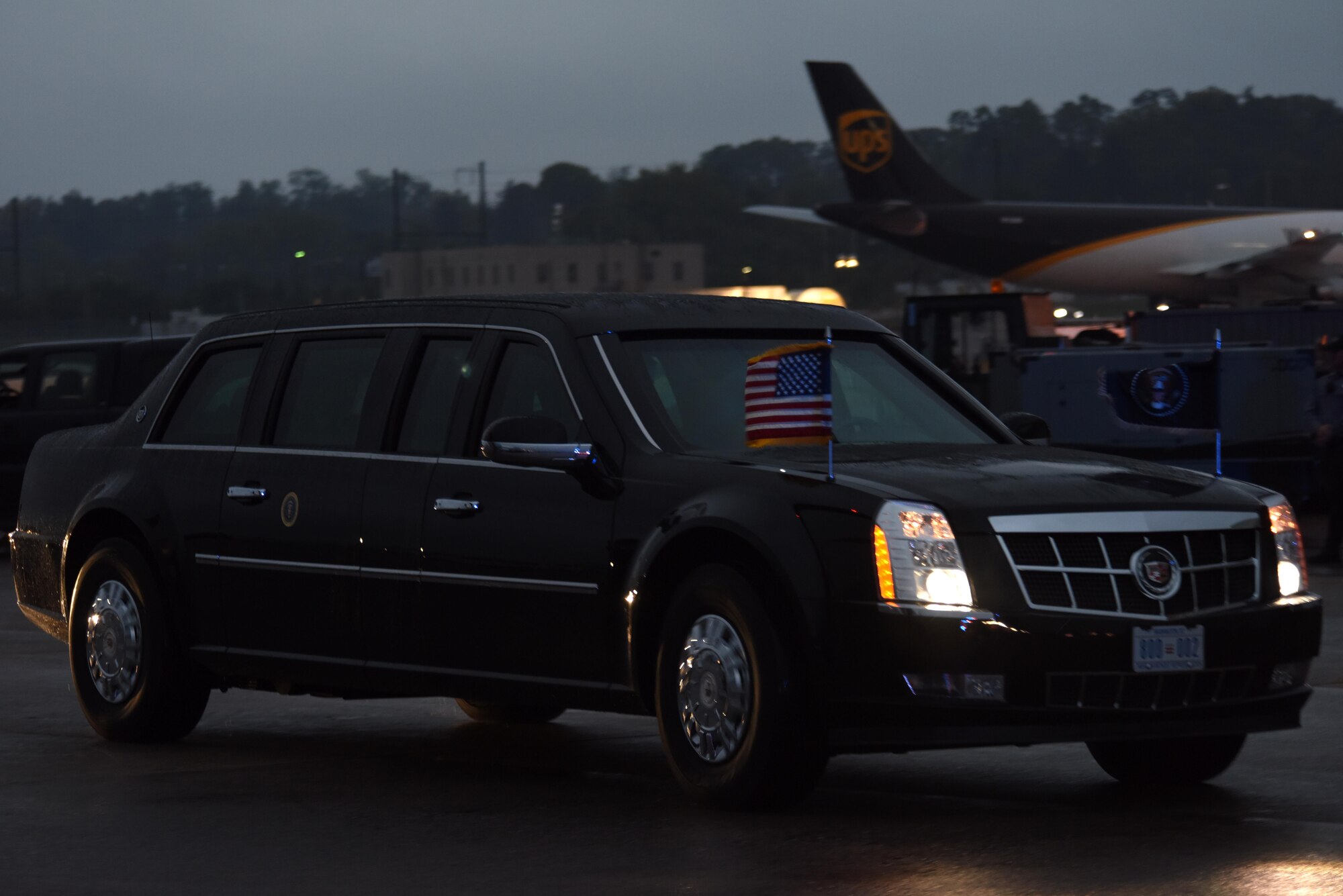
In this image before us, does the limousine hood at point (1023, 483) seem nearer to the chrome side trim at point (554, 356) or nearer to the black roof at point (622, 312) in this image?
the black roof at point (622, 312)

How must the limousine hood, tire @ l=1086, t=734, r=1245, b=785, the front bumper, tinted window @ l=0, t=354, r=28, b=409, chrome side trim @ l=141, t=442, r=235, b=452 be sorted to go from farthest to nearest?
1. tinted window @ l=0, t=354, r=28, b=409
2. chrome side trim @ l=141, t=442, r=235, b=452
3. tire @ l=1086, t=734, r=1245, b=785
4. the limousine hood
5. the front bumper

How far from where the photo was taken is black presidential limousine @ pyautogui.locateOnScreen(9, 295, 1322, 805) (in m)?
6.80

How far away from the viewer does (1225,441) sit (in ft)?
A: 69.3

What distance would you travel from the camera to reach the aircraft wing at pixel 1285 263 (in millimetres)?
53312

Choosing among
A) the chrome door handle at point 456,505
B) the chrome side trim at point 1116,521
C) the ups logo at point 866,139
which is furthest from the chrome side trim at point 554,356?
the ups logo at point 866,139

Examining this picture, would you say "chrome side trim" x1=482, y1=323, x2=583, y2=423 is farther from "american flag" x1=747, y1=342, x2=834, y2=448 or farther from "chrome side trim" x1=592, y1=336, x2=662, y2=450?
"american flag" x1=747, y1=342, x2=834, y2=448

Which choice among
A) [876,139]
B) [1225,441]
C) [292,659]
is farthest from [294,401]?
[876,139]

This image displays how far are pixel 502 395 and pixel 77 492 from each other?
2548 mm

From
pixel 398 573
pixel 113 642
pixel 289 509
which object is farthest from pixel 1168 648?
pixel 113 642

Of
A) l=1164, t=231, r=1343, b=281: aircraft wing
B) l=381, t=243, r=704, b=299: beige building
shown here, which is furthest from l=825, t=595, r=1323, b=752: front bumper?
l=381, t=243, r=704, b=299: beige building

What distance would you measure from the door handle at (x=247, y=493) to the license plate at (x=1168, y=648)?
3500 mm

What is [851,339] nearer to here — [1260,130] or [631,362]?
[631,362]

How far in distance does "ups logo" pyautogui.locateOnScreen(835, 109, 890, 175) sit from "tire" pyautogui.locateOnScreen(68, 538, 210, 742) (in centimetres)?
4747

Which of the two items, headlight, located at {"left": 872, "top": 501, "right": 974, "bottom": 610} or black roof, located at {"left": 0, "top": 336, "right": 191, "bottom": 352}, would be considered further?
black roof, located at {"left": 0, "top": 336, "right": 191, "bottom": 352}
